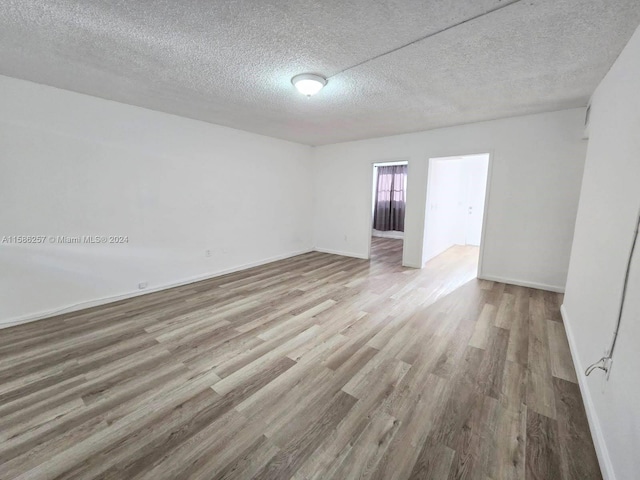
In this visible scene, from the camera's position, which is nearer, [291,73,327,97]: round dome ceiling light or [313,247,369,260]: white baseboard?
[291,73,327,97]: round dome ceiling light

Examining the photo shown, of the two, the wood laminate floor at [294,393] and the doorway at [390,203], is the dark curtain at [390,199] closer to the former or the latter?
the doorway at [390,203]

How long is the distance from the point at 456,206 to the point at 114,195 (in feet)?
23.0

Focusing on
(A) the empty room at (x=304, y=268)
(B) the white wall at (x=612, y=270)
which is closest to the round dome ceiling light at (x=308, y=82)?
(A) the empty room at (x=304, y=268)

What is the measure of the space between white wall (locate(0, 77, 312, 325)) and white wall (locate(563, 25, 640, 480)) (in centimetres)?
440

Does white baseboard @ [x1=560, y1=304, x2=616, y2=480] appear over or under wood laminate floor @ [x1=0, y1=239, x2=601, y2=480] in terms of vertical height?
over

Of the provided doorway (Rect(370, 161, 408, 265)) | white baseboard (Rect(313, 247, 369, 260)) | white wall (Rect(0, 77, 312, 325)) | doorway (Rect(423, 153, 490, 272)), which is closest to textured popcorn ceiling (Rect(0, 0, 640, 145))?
white wall (Rect(0, 77, 312, 325))

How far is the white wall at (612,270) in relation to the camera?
120 cm

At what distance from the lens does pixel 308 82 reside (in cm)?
245

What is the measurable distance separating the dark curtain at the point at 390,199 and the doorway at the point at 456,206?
1.75 meters

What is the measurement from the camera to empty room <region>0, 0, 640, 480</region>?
Result: 1.45m

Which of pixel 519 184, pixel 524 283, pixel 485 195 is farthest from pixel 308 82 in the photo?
pixel 524 283

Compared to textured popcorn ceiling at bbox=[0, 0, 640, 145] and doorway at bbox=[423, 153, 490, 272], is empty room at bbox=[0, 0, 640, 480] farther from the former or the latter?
doorway at bbox=[423, 153, 490, 272]

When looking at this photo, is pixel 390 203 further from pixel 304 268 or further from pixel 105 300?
pixel 105 300

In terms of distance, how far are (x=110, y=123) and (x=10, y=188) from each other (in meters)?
1.16
